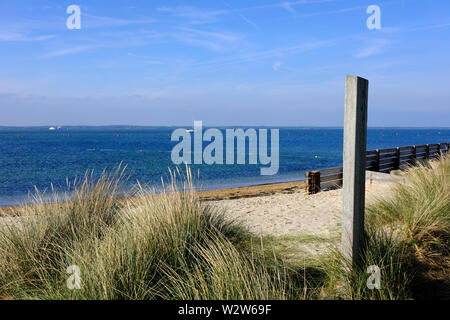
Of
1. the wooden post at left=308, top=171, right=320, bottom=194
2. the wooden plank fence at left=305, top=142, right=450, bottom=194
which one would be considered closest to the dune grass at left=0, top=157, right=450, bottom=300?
the wooden plank fence at left=305, top=142, right=450, bottom=194

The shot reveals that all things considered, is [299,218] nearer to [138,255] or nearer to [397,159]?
[138,255]

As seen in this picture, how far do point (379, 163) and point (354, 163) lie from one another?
1428 cm

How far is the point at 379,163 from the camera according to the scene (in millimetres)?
16734

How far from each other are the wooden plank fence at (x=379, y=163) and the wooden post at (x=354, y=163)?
25.8ft

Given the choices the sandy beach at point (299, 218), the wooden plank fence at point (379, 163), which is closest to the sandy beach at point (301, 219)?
the sandy beach at point (299, 218)

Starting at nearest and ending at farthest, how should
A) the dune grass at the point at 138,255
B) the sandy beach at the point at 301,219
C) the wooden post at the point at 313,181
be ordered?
the dune grass at the point at 138,255 → the sandy beach at the point at 301,219 → the wooden post at the point at 313,181

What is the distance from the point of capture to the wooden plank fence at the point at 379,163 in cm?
1367

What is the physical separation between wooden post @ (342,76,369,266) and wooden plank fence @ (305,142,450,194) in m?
7.86

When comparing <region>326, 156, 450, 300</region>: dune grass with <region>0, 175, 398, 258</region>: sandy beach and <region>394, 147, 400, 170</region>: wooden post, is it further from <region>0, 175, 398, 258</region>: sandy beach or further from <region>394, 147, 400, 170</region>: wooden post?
<region>394, 147, 400, 170</region>: wooden post

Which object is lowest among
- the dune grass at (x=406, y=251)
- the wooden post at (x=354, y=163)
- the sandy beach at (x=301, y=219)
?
the sandy beach at (x=301, y=219)

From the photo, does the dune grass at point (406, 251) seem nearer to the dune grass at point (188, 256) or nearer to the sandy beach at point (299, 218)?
the dune grass at point (188, 256)

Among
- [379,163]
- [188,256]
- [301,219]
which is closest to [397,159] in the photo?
[379,163]

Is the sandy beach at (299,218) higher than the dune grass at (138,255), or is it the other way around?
the dune grass at (138,255)
